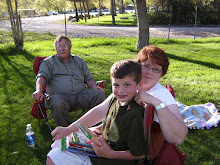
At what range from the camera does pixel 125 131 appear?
181cm

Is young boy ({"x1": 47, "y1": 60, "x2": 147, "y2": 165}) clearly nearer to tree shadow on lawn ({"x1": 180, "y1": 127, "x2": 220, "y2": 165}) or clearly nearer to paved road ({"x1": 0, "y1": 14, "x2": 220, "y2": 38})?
tree shadow on lawn ({"x1": 180, "y1": 127, "x2": 220, "y2": 165})

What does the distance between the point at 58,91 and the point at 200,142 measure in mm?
2336

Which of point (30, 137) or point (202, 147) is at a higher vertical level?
point (30, 137)

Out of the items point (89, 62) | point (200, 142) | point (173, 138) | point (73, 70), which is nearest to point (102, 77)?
point (89, 62)

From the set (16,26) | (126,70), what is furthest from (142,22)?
(126,70)

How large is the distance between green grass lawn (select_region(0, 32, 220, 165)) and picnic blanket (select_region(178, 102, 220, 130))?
0.41ft

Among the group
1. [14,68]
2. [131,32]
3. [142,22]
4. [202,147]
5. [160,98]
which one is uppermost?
[142,22]

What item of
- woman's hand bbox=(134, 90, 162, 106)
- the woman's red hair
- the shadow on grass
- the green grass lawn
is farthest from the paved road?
woman's hand bbox=(134, 90, 162, 106)

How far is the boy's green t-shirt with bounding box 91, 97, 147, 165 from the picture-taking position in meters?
1.73

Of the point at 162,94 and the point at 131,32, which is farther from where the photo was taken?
the point at 131,32

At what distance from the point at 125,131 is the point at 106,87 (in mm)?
3991

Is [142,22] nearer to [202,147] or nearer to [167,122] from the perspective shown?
[202,147]

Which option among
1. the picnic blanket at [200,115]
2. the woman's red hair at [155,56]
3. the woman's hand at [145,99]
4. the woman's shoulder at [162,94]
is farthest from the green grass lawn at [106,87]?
the woman's hand at [145,99]

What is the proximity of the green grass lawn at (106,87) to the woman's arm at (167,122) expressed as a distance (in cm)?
151
